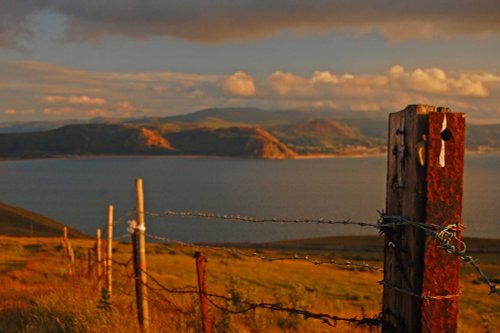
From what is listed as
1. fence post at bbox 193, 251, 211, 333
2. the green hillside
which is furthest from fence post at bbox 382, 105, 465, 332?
the green hillside

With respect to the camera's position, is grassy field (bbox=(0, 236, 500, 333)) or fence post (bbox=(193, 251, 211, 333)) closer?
fence post (bbox=(193, 251, 211, 333))

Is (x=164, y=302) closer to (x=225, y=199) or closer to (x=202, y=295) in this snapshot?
(x=202, y=295)

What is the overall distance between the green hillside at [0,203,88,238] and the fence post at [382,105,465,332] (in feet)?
168

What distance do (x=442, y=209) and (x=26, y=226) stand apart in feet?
190

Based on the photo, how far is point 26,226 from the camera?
180ft

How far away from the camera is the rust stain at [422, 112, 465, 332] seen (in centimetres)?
260

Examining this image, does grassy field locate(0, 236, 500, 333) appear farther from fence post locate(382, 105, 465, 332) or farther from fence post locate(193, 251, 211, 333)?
fence post locate(382, 105, 465, 332)

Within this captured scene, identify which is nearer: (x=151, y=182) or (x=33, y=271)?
(x=33, y=271)

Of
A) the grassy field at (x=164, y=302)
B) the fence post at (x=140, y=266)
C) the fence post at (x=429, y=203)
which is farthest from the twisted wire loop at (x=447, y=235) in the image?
the fence post at (x=140, y=266)

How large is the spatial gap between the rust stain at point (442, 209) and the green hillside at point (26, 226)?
51182mm

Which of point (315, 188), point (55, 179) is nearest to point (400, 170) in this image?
point (315, 188)

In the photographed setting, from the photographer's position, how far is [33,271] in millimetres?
14781

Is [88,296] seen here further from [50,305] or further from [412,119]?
[412,119]

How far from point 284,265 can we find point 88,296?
71.0 feet
